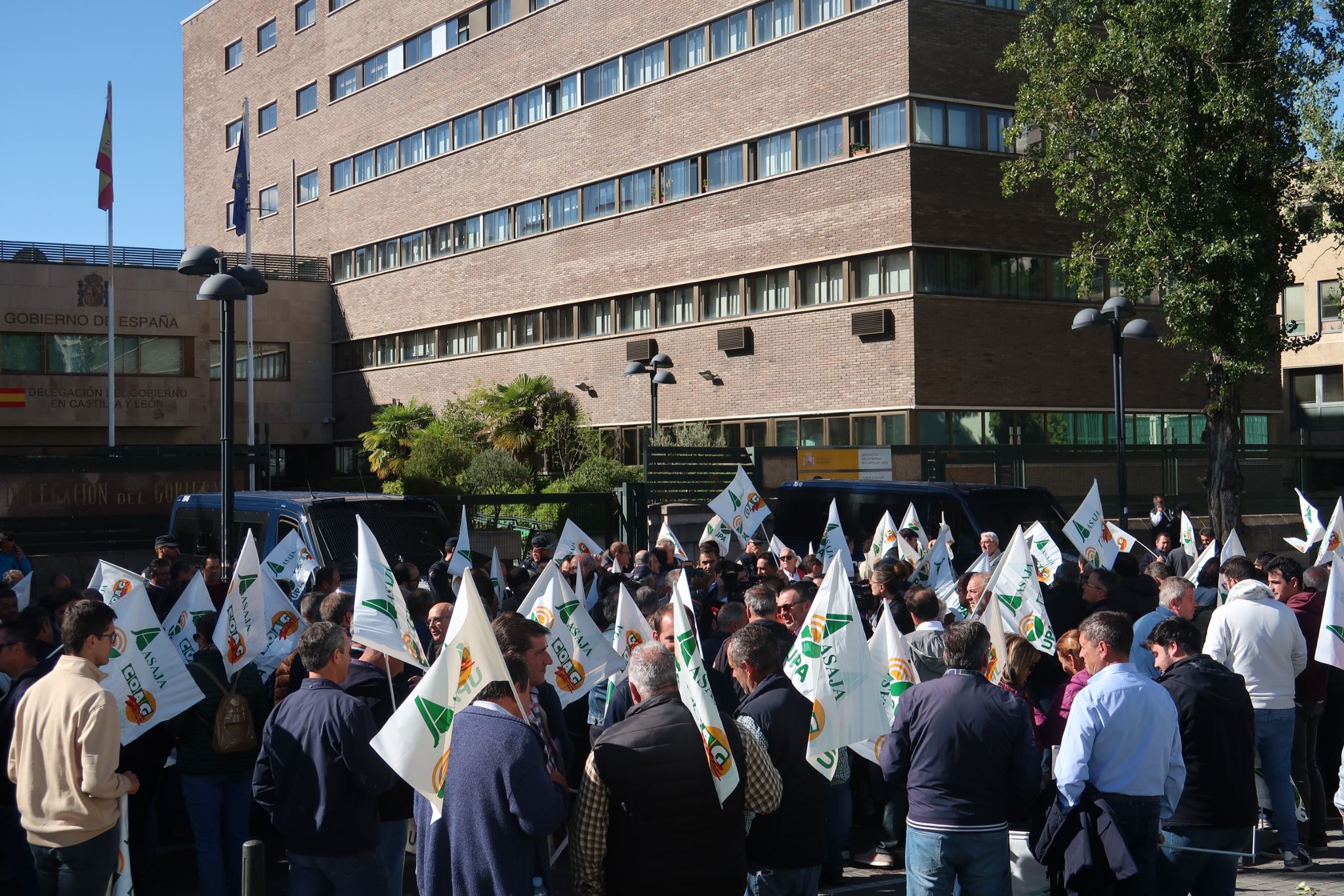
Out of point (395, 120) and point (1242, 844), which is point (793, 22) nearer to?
point (395, 120)

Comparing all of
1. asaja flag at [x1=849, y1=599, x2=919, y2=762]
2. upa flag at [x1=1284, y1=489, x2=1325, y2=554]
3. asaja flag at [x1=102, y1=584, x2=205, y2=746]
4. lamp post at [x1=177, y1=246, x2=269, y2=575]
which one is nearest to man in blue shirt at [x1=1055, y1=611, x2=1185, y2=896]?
asaja flag at [x1=849, y1=599, x2=919, y2=762]

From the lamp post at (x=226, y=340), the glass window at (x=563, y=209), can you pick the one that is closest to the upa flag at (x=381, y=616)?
the lamp post at (x=226, y=340)

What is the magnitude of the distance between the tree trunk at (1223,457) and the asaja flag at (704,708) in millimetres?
21268

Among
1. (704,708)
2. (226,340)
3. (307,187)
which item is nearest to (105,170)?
(307,187)

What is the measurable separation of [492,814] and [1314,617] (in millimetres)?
6837

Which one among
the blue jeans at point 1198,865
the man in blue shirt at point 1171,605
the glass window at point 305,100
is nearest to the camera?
the blue jeans at point 1198,865

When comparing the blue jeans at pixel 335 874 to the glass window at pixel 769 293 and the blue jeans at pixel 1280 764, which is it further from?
the glass window at pixel 769 293

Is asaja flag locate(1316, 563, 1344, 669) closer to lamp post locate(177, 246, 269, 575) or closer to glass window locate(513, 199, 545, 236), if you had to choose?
lamp post locate(177, 246, 269, 575)

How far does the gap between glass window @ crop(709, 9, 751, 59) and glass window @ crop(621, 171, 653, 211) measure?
372 centimetres

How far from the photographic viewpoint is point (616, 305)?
36.3 m

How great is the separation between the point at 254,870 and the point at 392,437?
35.5 meters

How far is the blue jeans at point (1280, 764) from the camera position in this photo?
8273mm

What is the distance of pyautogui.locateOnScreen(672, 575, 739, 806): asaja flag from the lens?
5.09 m

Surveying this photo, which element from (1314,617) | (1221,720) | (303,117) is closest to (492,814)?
(1221,720)
